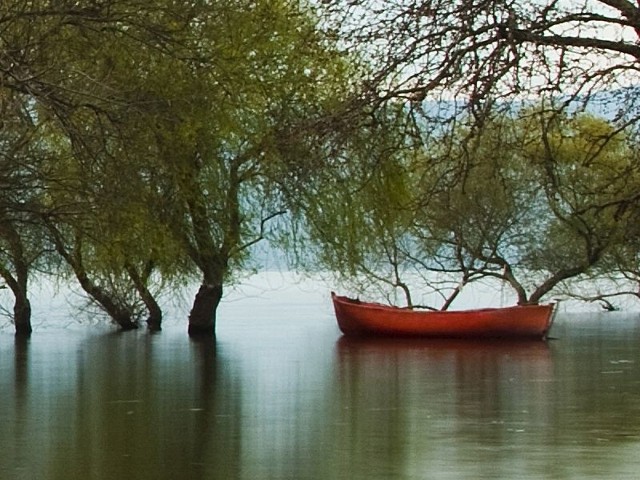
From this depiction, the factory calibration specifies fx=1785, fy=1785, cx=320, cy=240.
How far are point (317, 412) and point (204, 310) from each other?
2361 cm

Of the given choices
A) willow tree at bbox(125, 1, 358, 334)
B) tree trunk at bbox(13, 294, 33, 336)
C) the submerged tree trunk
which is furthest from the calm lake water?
tree trunk at bbox(13, 294, 33, 336)

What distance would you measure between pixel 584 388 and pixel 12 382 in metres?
7.98

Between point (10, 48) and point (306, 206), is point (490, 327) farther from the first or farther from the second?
point (10, 48)

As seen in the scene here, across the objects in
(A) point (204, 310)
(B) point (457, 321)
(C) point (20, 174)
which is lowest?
(B) point (457, 321)

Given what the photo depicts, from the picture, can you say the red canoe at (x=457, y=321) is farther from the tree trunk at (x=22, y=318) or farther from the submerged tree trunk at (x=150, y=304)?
the tree trunk at (x=22, y=318)

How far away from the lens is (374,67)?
17.7 m

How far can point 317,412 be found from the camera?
739 inches

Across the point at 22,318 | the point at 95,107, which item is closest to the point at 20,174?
the point at 95,107

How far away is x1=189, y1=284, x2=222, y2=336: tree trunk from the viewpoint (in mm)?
41312

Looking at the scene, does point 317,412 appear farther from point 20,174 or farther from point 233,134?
point 233,134

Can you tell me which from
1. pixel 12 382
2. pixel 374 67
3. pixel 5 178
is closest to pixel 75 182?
pixel 5 178

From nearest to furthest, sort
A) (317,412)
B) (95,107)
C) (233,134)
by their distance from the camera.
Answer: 1. (317,412)
2. (95,107)
3. (233,134)

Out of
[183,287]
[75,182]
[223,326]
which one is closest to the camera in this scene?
[75,182]

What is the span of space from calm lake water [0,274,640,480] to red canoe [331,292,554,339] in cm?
448
